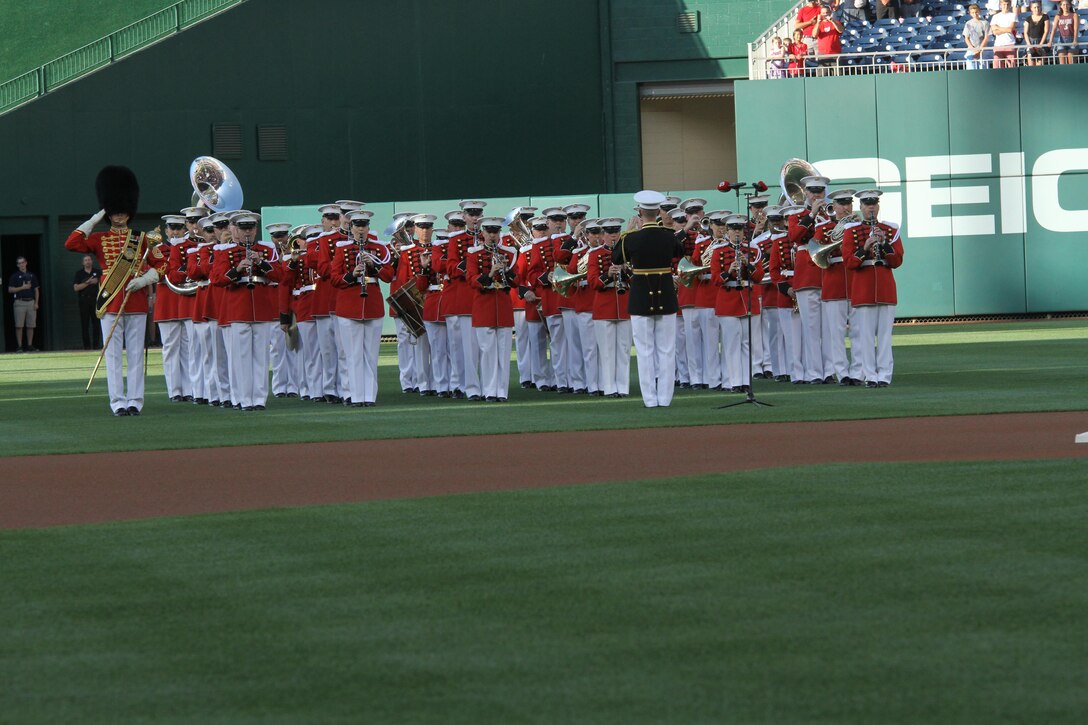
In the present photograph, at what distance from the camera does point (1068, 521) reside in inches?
345

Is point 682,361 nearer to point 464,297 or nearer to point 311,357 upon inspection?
point 464,297

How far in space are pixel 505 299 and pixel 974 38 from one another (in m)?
17.3

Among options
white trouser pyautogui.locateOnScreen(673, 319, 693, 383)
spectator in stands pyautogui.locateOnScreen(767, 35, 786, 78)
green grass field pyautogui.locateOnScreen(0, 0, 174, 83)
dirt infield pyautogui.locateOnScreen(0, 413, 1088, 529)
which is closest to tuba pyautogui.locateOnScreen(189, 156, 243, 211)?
white trouser pyautogui.locateOnScreen(673, 319, 693, 383)

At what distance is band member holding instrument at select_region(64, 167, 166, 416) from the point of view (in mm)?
18500

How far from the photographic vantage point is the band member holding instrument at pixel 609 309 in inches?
752

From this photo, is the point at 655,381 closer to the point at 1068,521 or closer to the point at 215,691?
the point at 1068,521

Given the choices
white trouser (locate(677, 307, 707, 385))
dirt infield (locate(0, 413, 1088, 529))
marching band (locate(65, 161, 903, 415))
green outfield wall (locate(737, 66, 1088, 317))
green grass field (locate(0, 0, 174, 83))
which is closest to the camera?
dirt infield (locate(0, 413, 1088, 529))

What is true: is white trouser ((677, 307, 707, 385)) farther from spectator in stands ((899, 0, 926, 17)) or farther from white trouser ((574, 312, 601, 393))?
spectator in stands ((899, 0, 926, 17))

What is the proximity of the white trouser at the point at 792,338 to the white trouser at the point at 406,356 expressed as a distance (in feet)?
15.1

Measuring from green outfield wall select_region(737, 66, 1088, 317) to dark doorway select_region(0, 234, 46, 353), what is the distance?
53.4 ft

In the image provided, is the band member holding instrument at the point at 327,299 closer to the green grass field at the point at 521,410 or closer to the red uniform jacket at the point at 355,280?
the red uniform jacket at the point at 355,280

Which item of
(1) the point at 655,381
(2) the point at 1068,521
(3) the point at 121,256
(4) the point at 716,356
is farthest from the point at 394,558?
(4) the point at 716,356

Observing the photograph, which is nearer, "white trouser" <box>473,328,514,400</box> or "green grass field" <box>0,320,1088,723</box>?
"green grass field" <box>0,320,1088,723</box>

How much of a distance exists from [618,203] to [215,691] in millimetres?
29337
